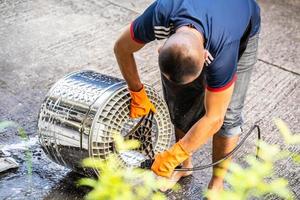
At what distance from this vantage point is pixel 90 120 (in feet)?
9.07

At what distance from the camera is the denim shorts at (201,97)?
110 inches

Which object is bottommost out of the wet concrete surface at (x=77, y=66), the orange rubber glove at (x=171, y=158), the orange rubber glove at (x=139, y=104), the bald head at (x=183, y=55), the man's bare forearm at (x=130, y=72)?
the wet concrete surface at (x=77, y=66)

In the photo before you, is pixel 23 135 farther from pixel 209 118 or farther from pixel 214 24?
pixel 214 24

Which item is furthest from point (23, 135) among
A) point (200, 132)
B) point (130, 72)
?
point (200, 132)

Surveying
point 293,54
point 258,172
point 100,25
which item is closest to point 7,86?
point 100,25

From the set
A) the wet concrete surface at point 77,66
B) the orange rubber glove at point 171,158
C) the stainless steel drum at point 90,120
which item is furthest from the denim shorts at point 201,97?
the wet concrete surface at point 77,66

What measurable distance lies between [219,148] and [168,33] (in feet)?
3.25

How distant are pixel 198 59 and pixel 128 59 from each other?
0.72 m

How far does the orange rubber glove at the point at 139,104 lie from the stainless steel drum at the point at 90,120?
0.05 m

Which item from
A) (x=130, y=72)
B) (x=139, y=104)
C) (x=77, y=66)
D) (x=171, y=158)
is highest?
(x=130, y=72)

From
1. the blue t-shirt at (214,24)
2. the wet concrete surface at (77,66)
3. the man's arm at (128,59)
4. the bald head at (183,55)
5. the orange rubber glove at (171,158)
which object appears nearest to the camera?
the bald head at (183,55)

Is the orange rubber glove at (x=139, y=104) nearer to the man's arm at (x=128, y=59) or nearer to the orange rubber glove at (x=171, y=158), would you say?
the man's arm at (x=128, y=59)

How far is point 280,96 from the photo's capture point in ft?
14.1

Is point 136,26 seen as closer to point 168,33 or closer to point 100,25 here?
point 168,33
